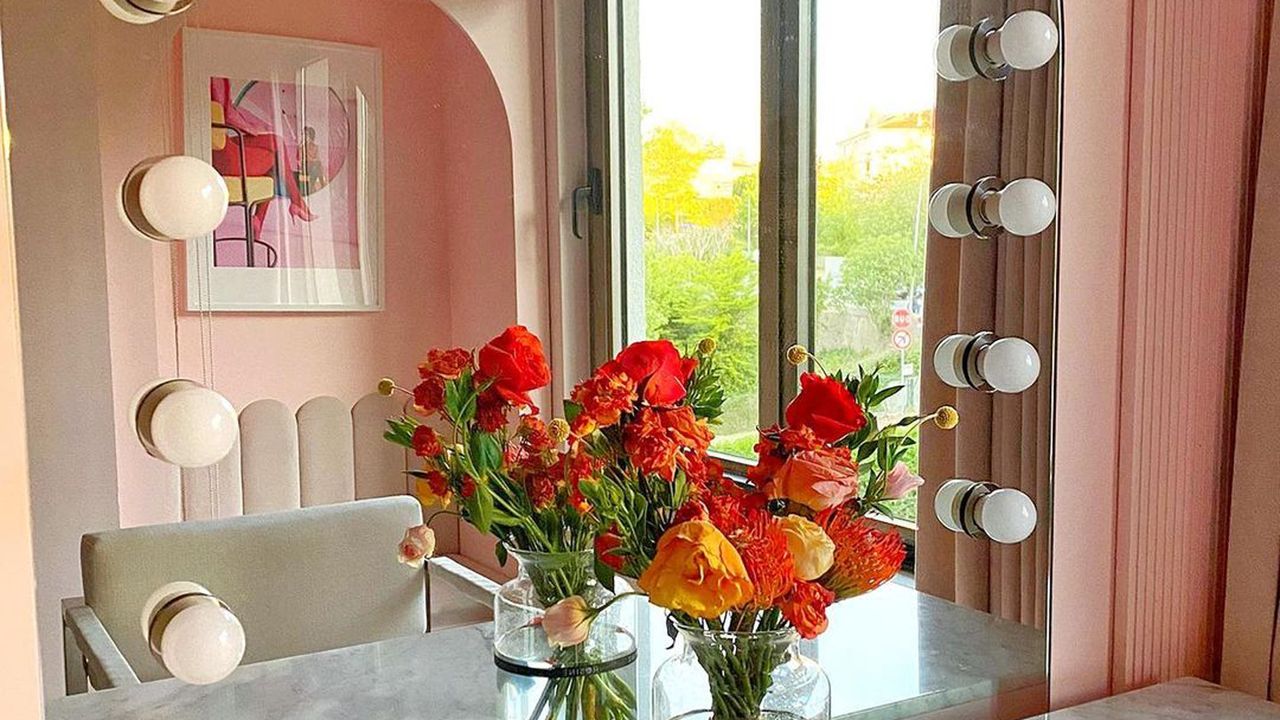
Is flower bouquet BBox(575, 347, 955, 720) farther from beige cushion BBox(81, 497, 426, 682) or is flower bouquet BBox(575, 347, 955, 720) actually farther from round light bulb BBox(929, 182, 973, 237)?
round light bulb BBox(929, 182, 973, 237)

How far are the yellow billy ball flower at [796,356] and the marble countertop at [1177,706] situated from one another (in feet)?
1.45

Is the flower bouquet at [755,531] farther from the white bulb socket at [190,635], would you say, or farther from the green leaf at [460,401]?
the white bulb socket at [190,635]

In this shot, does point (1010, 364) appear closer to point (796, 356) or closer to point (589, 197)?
point (796, 356)

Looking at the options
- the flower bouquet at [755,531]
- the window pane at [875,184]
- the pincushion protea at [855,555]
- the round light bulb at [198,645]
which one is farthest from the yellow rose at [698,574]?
the window pane at [875,184]

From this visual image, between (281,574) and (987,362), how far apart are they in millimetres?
728

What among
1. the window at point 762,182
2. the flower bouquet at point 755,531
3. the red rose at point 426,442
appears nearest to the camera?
the flower bouquet at point 755,531

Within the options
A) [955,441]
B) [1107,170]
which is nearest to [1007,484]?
[955,441]

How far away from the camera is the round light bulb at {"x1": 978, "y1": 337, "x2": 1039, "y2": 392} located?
1209 millimetres

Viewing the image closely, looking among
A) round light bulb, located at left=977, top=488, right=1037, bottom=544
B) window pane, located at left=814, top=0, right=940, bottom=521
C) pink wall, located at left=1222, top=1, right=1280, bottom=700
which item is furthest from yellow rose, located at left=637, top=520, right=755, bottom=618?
pink wall, located at left=1222, top=1, right=1280, bottom=700

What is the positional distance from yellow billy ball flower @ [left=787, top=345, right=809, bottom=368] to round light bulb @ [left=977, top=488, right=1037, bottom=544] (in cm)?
27

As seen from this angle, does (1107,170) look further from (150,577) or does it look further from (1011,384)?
(150,577)

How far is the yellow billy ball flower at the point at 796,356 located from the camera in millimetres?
1127

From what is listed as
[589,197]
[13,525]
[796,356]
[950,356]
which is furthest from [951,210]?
[13,525]

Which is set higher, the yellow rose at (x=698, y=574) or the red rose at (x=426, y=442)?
the red rose at (x=426, y=442)
